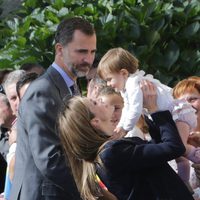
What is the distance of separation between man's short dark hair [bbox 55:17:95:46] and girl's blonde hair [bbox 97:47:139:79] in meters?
0.39

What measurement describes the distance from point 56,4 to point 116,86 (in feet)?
11.0

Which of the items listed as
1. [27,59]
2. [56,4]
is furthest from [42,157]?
[56,4]

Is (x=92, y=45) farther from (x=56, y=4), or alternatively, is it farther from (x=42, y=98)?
(x=56, y=4)

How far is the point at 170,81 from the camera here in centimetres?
791

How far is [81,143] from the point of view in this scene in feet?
13.1

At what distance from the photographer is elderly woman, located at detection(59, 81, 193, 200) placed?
3998 mm

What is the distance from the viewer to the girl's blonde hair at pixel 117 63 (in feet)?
17.0

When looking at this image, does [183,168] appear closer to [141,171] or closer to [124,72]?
[124,72]

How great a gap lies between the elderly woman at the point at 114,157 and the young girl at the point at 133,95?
0.31m

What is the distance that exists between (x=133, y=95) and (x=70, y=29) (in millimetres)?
628

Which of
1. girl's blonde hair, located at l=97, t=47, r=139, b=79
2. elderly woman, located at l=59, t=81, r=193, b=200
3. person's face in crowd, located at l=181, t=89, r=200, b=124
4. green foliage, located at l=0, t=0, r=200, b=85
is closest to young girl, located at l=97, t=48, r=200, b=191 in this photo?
girl's blonde hair, located at l=97, t=47, r=139, b=79

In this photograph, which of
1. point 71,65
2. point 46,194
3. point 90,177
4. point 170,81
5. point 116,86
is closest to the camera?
point 90,177

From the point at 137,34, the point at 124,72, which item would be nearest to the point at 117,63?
the point at 124,72

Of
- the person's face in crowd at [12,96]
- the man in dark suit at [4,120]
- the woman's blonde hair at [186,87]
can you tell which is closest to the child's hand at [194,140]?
the woman's blonde hair at [186,87]
